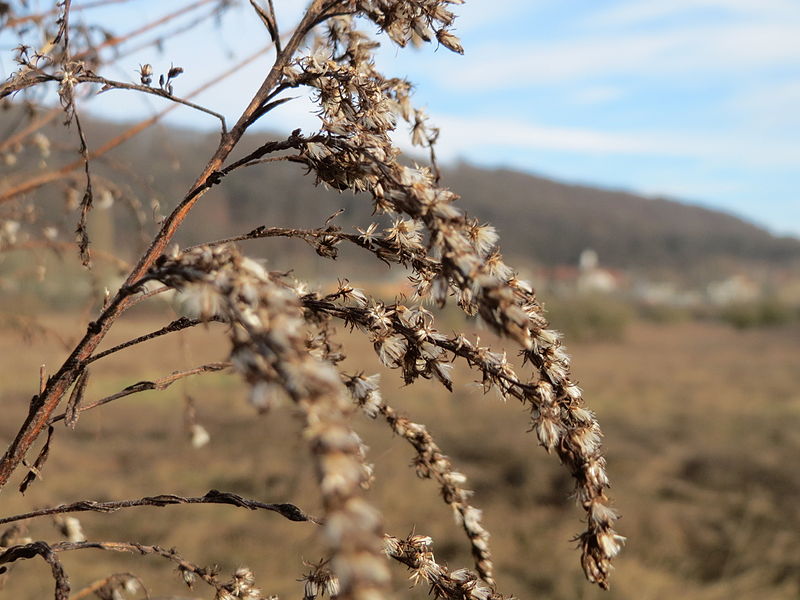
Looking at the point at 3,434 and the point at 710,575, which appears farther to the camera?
the point at 3,434

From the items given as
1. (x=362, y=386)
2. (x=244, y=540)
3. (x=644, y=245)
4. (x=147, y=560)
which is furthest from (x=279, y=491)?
(x=644, y=245)

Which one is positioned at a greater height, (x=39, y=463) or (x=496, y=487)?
(x=39, y=463)

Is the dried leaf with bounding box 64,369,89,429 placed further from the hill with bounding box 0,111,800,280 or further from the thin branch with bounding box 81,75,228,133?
the hill with bounding box 0,111,800,280

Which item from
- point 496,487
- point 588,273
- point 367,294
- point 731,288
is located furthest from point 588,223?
point 367,294

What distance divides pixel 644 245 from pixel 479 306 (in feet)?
297

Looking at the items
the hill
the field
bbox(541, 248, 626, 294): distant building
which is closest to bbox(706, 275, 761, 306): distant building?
the hill

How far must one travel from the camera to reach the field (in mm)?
8297

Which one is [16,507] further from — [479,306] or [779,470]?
[779,470]

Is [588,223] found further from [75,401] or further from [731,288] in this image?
[75,401]

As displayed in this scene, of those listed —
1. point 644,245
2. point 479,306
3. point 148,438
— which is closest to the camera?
point 479,306

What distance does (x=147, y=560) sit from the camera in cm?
886

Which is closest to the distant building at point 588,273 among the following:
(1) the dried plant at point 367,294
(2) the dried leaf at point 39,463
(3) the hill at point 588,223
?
(3) the hill at point 588,223

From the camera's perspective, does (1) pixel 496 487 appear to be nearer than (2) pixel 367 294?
No

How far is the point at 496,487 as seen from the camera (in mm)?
11430
